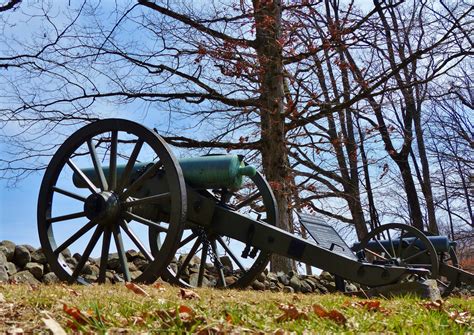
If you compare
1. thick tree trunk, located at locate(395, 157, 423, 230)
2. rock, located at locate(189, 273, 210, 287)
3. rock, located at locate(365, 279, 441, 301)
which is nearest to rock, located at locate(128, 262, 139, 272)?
rock, located at locate(189, 273, 210, 287)

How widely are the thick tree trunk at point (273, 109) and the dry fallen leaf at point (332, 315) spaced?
7.46 metres

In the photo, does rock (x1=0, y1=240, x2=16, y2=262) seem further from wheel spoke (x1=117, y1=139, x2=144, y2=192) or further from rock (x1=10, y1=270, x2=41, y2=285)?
wheel spoke (x1=117, y1=139, x2=144, y2=192)

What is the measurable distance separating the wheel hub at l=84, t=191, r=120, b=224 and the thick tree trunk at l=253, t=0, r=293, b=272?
17.0 ft

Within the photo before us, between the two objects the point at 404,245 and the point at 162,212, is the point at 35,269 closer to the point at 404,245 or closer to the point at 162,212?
the point at 162,212

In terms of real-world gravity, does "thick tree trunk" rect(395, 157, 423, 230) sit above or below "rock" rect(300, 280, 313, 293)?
above

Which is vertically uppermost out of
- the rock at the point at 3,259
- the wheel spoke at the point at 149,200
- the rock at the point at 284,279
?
the wheel spoke at the point at 149,200

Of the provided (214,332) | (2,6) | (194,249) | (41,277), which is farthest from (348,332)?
(2,6)

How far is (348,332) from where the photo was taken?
2994mm

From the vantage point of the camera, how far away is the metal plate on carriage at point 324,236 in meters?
7.05

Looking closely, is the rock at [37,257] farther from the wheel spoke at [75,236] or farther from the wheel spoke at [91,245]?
the wheel spoke at [91,245]

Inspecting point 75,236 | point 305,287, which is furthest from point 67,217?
point 305,287

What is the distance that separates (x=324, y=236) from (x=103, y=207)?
2669 millimetres

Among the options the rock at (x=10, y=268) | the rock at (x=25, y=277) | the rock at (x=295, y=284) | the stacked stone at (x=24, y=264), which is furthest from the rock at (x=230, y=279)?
the rock at (x=10, y=268)

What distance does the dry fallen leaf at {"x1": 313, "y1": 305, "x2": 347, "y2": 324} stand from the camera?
341cm
